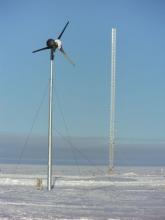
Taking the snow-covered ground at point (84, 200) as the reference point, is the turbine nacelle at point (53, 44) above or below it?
above

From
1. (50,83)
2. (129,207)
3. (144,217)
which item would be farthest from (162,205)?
(50,83)

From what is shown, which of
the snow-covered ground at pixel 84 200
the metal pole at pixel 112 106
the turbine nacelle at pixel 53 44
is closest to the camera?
the snow-covered ground at pixel 84 200

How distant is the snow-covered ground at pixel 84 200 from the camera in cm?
2252

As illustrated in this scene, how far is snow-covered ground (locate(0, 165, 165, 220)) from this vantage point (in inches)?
886

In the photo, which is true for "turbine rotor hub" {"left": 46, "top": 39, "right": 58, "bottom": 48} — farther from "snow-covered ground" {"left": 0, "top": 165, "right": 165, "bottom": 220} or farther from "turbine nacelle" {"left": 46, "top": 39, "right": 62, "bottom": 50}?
"snow-covered ground" {"left": 0, "top": 165, "right": 165, "bottom": 220}

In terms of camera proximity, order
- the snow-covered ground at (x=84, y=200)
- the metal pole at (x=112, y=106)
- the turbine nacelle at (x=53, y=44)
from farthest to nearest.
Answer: the metal pole at (x=112, y=106)
the turbine nacelle at (x=53, y=44)
the snow-covered ground at (x=84, y=200)

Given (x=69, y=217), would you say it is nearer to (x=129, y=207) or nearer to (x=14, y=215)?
(x=14, y=215)

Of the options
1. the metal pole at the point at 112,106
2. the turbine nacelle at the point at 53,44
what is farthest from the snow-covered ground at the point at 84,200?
the turbine nacelle at the point at 53,44

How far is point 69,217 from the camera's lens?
21.6 m

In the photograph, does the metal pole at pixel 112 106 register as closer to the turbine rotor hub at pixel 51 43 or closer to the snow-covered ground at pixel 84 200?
the snow-covered ground at pixel 84 200

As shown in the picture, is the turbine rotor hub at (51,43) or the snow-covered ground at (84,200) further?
the turbine rotor hub at (51,43)

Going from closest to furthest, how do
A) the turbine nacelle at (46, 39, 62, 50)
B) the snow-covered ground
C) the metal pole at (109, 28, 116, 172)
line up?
1. the snow-covered ground
2. the turbine nacelle at (46, 39, 62, 50)
3. the metal pole at (109, 28, 116, 172)

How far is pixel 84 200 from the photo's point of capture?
2786 cm

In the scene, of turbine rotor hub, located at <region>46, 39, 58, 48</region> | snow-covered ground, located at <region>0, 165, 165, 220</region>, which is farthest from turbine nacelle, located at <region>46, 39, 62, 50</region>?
snow-covered ground, located at <region>0, 165, 165, 220</region>
